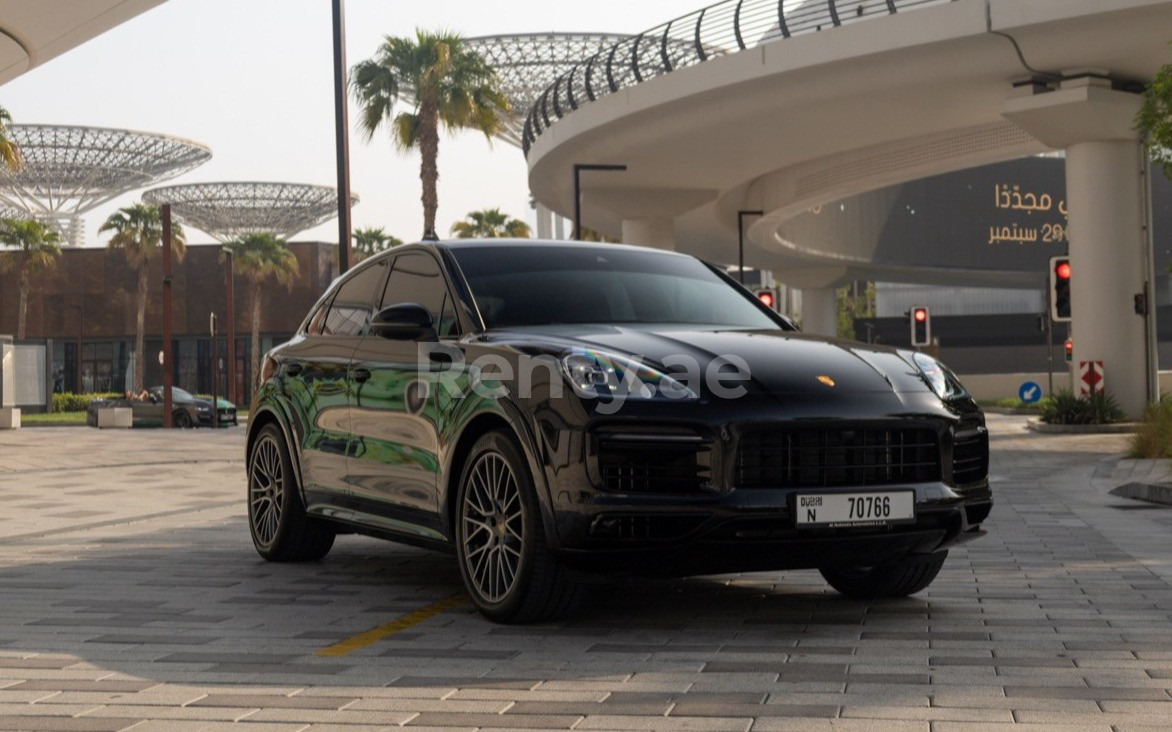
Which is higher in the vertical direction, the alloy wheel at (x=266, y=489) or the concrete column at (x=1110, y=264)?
the concrete column at (x=1110, y=264)

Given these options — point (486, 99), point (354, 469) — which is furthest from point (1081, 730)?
point (486, 99)

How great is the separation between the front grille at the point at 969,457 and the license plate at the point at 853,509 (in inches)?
15.1

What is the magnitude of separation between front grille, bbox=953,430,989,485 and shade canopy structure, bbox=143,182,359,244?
89.8 meters

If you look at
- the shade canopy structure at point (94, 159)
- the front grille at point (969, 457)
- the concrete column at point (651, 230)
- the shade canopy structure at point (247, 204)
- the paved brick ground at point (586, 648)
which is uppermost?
the shade canopy structure at point (94, 159)

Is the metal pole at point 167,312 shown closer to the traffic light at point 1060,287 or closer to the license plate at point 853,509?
the traffic light at point 1060,287

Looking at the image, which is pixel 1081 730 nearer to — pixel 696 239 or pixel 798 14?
pixel 798 14

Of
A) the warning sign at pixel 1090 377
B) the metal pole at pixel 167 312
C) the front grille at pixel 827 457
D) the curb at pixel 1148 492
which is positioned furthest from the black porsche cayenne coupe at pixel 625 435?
the metal pole at pixel 167 312

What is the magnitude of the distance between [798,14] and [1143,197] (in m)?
8.32

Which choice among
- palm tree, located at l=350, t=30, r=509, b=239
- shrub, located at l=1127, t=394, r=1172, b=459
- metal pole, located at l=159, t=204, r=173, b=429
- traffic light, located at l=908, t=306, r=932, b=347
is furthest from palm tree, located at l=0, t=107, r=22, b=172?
shrub, located at l=1127, t=394, r=1172, b=459

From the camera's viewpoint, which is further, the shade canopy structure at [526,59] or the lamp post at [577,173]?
the shade canopy structure at [526,59]

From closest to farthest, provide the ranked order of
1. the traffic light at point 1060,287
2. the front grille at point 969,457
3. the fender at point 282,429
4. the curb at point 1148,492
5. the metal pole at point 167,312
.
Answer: the front grille at point 969,457, the fender at point 282,429, the curb at point 1148,492, the traffic light at point 1060,287, the metal pole at point 167,312

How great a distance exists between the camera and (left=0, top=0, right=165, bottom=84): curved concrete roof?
21.8 meters

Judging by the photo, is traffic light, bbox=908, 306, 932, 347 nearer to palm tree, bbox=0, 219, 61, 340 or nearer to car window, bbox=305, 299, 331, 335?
car window, bbox=305, 299, 331, 335

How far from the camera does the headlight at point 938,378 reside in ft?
21.6
